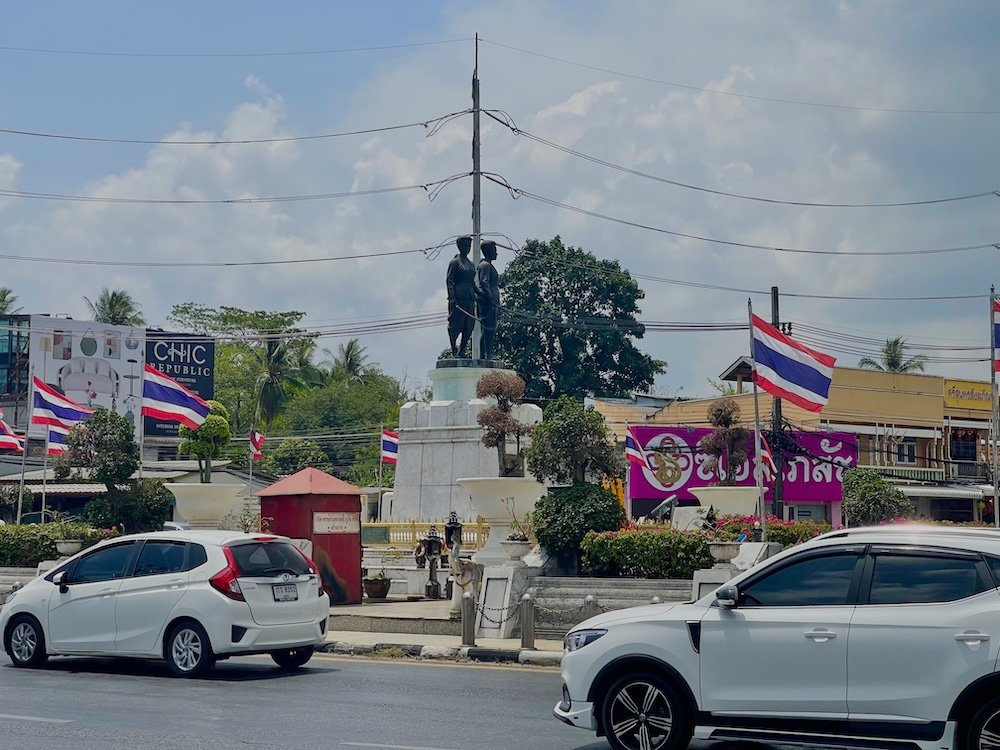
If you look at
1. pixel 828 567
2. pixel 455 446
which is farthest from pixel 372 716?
pixel 455 446

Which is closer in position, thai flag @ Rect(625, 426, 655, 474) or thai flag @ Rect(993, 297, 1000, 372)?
thai flag @ Rect(993, 297, 1000, 372)

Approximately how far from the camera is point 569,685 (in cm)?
912

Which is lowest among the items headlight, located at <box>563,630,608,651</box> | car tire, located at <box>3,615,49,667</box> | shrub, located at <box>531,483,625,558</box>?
car tire, located at <box>3,615,49,667</box>

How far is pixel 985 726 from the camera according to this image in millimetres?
7586

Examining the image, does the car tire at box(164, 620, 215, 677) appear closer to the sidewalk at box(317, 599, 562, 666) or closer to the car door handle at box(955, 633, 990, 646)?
the sidewalk at box(317, 599, 562, 666)

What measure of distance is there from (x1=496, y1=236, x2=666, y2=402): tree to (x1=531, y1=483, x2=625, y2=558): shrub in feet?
165

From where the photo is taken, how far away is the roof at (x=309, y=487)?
2189 cm

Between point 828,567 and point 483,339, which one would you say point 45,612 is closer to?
point 828,567

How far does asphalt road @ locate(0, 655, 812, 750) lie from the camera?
9.71 metres

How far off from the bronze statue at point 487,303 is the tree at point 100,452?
14673 millimetres

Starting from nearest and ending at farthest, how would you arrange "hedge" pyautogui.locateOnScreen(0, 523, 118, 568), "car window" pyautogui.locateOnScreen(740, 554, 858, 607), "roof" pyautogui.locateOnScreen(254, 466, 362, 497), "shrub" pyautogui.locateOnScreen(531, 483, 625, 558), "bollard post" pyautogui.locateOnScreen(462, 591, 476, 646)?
"car window" pyautogui.locateOnScreen(740, 554, 858, 607) → "bollard post" pyautogui.locateOnScreen(462, 591, 476, 646) → "shrub" pyautogui.locateOnScreen(531, 483, 625, 558) → "roof" pyautogui.locateOnScreen(254, 466, 362, 497) → "hedge" pyautogui.locateOnScreen(0, 523, 118, 568)

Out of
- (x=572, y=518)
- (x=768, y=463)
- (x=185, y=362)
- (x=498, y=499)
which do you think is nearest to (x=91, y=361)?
(x=185, y=362)

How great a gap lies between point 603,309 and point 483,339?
1341 inches

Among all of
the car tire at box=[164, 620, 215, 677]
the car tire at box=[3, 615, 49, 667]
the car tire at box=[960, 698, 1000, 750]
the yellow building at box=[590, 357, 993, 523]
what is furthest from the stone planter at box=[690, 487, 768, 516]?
the yellow building at box=[590, 357, 993, 523]
